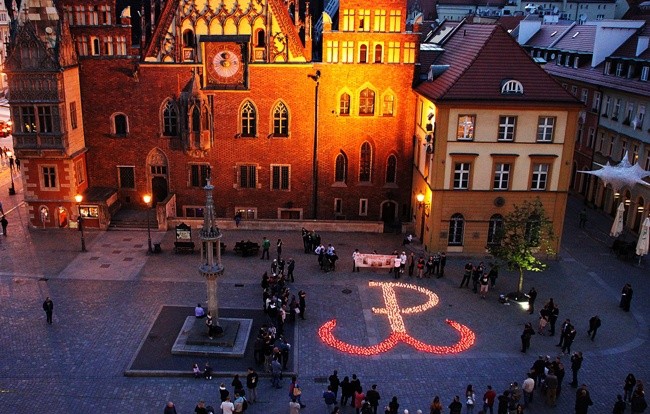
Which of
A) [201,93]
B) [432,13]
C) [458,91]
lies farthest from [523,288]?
[432,13]

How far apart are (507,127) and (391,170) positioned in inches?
410

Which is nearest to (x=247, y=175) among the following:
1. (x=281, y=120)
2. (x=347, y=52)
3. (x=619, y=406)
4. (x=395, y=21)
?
(x=281, y=120)

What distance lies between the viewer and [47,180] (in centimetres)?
4206

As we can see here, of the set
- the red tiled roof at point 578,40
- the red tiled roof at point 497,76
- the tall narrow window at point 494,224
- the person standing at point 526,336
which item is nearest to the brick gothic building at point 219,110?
the red tiled roof at point 497,76

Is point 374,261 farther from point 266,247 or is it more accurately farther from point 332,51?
point 332,51

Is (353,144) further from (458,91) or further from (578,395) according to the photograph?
(578,395)

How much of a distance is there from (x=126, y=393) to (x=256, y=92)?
2510 centimetres

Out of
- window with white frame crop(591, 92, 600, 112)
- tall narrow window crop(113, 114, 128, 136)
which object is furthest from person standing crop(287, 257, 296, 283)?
window with white frame crop(591, 92, 600, 112)

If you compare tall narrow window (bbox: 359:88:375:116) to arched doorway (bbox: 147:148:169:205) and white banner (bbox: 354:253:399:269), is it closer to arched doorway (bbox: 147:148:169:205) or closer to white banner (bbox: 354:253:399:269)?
white banner (bbox: 354:253:399:269)

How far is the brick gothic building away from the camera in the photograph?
41.8 m

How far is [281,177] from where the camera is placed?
149 ft

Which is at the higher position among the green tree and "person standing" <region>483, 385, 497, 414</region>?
the green tree

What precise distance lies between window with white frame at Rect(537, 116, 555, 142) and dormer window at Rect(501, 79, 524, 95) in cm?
225

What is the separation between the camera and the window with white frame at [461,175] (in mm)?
38344
